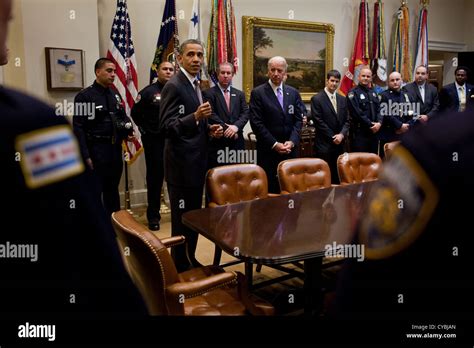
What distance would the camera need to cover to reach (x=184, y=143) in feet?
10.9

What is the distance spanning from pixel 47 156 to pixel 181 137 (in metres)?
2.92

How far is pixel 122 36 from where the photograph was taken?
4934 mm

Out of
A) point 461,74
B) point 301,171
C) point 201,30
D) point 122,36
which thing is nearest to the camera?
point 301,171

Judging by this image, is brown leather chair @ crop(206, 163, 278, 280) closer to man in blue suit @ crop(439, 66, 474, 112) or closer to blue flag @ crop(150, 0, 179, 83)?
blue flag @ crop(150, 0, 179, 83)

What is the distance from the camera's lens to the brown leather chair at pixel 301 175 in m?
3.30

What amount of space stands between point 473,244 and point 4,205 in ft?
1.43

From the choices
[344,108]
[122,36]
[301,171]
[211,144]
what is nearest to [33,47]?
[122,36]

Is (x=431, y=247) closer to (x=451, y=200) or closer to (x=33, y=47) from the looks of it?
(x=451, y=200)

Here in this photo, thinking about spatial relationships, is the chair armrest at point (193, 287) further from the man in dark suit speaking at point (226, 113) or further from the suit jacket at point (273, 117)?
the suit jacket at point (273, 117)

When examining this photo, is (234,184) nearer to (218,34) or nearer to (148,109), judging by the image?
(148,109)

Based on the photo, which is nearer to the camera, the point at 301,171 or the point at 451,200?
the point at 451,200

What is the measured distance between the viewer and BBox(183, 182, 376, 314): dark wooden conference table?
6.08 feet

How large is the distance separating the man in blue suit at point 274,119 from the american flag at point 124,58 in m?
1.46

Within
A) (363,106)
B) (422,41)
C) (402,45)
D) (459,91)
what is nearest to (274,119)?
(363,106)
